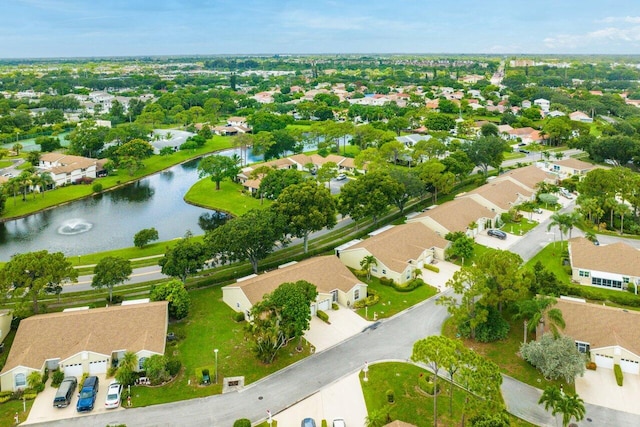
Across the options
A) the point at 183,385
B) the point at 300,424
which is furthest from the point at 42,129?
the point at 300,424

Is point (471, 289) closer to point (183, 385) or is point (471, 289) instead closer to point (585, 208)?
point (183, 385)

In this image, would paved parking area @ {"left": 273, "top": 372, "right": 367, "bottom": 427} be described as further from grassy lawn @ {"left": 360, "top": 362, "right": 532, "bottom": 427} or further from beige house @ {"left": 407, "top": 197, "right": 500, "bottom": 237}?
beige house @ {"left": 407, "top": 197, "right": 500, "bottom": 237}

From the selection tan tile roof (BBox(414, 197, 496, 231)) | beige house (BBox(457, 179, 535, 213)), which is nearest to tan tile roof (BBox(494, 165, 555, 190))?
beige house (BBox(457, 179, 535, 213))

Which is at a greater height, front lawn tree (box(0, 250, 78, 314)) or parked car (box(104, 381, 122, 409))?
front lawn tree (box(0, 250, 78, 314))

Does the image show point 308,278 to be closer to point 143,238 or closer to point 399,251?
point 399,251

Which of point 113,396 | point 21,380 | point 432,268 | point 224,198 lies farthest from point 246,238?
point 224,198

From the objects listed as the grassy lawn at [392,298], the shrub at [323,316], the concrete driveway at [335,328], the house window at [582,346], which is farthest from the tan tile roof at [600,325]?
the shrub at [323,316]

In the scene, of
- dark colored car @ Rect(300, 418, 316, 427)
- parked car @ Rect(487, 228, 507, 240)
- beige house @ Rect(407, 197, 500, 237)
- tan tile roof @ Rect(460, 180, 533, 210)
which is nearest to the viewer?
dark colored car @ Rect(300, 418, 316, 427)
